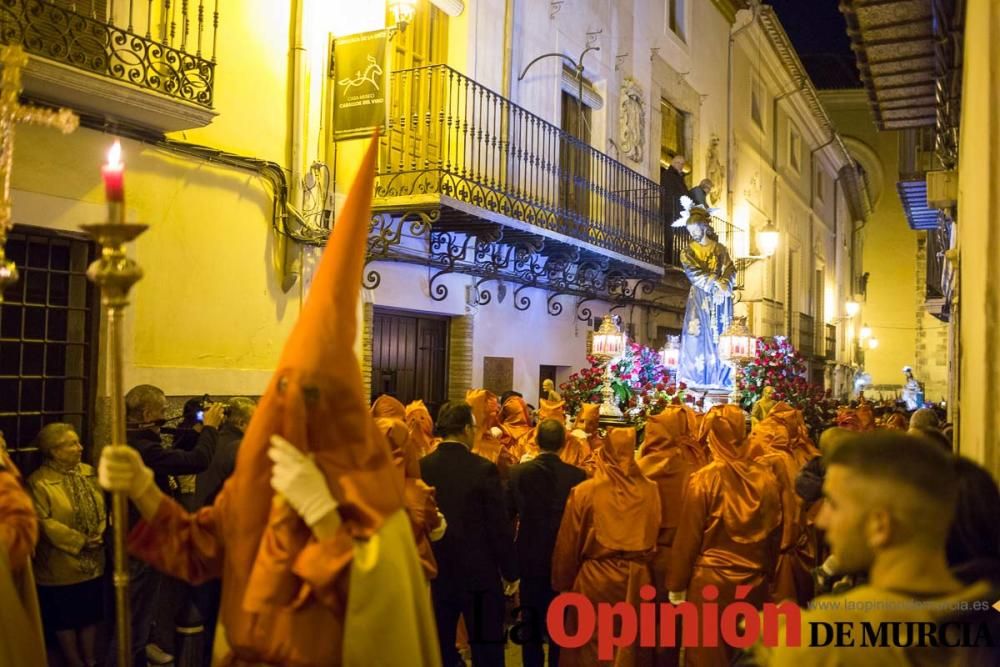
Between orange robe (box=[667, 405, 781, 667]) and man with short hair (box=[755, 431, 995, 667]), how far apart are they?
3011mm

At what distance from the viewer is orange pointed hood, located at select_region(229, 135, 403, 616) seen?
2.82 m

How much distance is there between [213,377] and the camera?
801 cm

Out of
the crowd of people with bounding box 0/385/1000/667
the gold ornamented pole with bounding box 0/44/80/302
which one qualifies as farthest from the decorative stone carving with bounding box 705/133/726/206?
the gold ornamented pole with bounding box 0/44/80/302

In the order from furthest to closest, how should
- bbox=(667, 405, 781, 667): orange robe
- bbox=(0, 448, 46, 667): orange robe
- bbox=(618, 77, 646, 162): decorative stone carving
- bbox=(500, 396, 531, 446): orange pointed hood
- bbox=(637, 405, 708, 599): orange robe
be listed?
bbox=(618, 77, 646, 162): decorative stone carving, bbox=(500, 396, 531, 446): orange pointed hood, bbox=(637, 405, 708, 599): orange robe, bbox=(667, 405, 781, 667): orange robe, bbox=(0, 448, 46, 667): orange robe

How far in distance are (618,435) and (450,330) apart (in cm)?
674

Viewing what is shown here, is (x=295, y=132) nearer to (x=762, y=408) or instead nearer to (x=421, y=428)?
(x=421, y=428)

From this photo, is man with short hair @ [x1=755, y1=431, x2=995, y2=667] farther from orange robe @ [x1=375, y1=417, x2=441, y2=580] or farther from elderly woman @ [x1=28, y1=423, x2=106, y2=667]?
elderly woman @ [x1=28, y1=423, x2=106, y2=667]

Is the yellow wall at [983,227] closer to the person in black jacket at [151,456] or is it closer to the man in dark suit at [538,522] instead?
the man in dark suit at [538,522]

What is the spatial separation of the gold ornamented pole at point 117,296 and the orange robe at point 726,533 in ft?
10.7

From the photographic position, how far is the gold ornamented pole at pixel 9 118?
3.53m

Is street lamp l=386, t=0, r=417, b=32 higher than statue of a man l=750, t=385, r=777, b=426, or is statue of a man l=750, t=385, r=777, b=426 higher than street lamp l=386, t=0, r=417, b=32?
street lamp l=386, t=0, r=417, b=32

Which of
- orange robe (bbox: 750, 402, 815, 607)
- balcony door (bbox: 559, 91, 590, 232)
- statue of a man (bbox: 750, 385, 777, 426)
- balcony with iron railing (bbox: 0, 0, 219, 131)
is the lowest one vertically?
orange robe (bbox: 750, 402, 815, 607)

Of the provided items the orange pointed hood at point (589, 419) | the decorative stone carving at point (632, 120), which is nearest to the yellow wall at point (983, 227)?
the orange pointed hood at point (589, 419)

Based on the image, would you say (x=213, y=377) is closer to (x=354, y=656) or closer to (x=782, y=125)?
(x=354, y=656)
